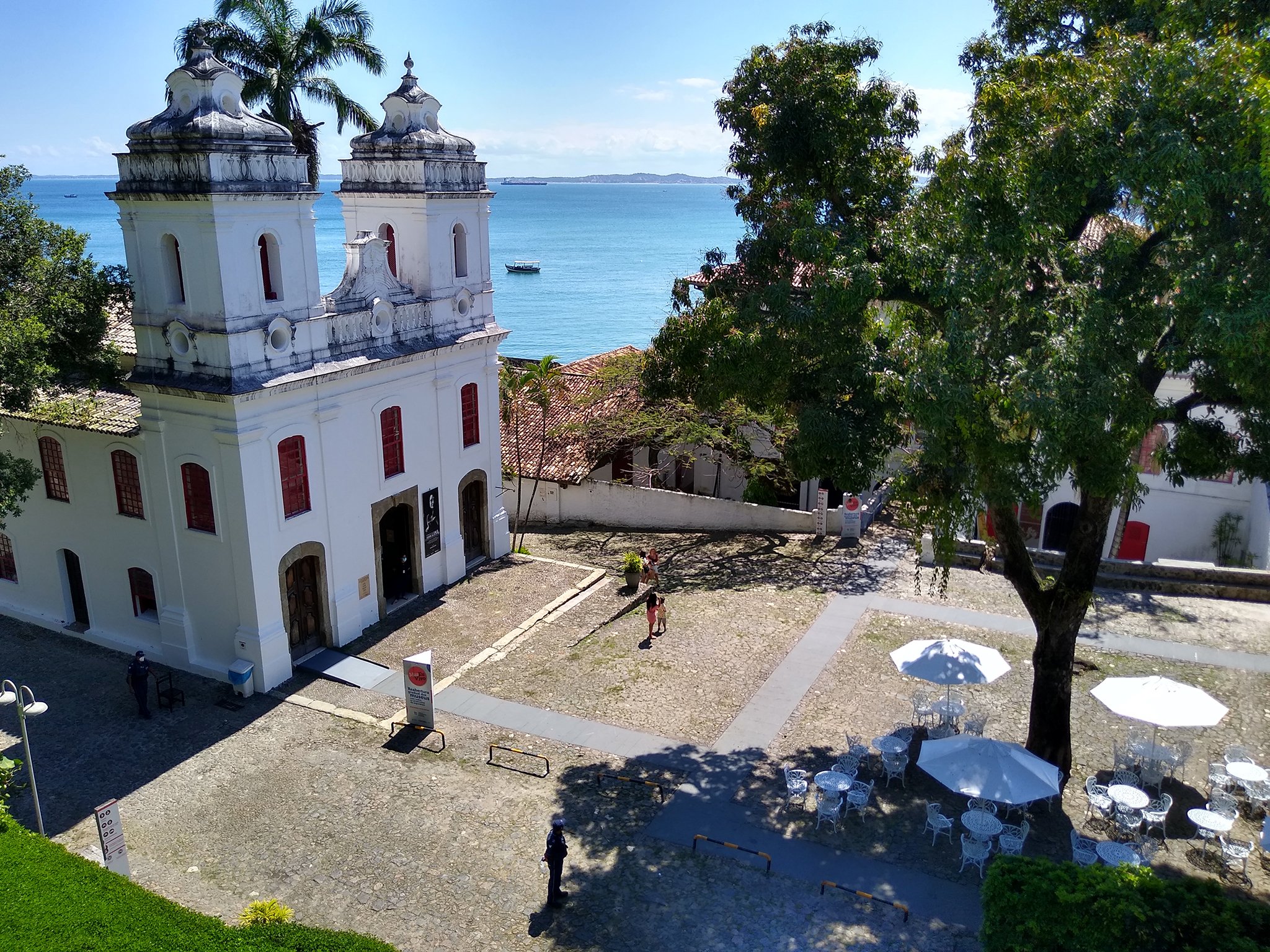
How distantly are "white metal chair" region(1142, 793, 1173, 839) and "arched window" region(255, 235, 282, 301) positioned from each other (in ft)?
57.6

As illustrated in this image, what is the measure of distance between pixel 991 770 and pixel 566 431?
2021cm

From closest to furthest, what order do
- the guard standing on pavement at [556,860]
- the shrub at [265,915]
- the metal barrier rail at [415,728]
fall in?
1. the shrub at [265,915]
2. the guard standing on pavement at [556,860]
3. the metal barrier rail at [415,728]

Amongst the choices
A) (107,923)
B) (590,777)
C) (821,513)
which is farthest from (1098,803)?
(821,513)

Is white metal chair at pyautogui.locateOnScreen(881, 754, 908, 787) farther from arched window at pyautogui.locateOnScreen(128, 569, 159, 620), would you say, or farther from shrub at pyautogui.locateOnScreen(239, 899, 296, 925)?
arched window at pyautogui.locateOnScreen(128, 569, 159, 620)

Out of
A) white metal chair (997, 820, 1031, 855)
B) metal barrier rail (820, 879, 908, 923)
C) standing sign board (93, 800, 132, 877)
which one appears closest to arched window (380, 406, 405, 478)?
standing sign board (93, 800, 132, 877)

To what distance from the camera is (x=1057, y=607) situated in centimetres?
1597

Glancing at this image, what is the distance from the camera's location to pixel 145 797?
16.3 metres

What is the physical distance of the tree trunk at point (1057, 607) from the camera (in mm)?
15461

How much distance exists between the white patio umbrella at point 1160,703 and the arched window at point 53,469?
20791mm

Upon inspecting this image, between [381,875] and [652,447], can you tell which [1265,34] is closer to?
[381,875]

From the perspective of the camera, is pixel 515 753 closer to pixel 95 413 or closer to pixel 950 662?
pixel 950 662

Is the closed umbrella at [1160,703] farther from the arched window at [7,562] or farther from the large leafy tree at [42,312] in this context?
the arched window at [7,562]

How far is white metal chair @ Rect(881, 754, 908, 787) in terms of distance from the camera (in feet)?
53.8

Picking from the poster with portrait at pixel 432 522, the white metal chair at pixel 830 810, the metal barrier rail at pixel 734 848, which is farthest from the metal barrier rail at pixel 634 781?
the poster with portrait at pixel 432 522
